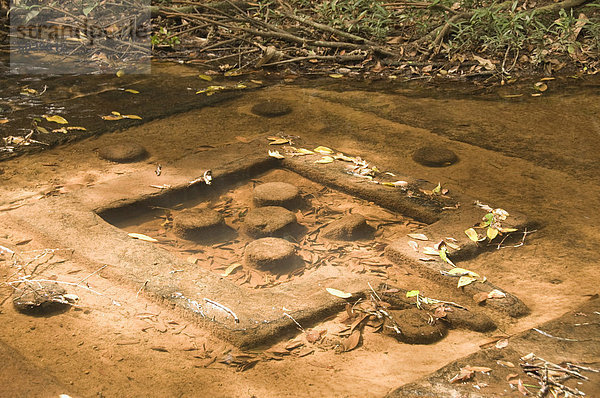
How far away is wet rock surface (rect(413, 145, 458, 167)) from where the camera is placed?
133 inches

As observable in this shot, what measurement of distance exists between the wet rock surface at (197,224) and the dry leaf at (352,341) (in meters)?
0.91

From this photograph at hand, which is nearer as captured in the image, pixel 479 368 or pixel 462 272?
pixel 479 368

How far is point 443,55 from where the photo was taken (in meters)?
5.41

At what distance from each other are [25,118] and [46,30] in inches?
106

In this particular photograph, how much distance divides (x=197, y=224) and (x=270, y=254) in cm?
40

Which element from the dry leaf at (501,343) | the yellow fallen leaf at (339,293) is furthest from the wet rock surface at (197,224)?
the dry leaf at (501,343)

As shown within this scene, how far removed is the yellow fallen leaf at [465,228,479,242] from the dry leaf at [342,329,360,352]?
77 centimetres

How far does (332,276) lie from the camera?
240cm

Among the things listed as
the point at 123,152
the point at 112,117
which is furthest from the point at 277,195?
the point at 112,117

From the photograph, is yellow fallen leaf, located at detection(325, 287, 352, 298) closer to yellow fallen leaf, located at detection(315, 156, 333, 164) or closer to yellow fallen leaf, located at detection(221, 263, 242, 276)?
yellow fallen leaf, located at detection(221, 263, 242, 276)

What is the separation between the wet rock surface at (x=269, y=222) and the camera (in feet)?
8.95

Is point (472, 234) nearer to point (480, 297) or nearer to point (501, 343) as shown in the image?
point (480, 297)

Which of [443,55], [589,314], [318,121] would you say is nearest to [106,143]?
[318,121]

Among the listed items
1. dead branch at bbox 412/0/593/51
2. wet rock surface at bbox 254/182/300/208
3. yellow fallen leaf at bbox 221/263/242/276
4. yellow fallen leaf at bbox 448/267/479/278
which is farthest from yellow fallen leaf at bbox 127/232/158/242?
dead branch at bbox 412/0/593/51
